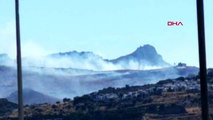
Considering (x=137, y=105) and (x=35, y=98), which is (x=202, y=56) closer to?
(x=137, y=105)

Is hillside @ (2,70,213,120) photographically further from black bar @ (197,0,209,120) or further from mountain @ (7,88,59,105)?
black bar @ (197,0,209,120)

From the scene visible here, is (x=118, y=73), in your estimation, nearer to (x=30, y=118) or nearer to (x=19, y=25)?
(x=30, y=118)

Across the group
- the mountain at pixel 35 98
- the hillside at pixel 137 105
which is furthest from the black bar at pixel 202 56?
the mountain at pixel 35 98

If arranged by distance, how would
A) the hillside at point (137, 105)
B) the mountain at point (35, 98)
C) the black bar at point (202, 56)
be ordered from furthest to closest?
the mountain at point (35, 98)
the hillside at point (137, 105)
the black bar at point (202, 56)

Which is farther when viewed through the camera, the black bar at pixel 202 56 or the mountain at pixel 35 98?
the mountain at pixel 35 98

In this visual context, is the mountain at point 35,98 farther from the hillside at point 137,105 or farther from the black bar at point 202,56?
the black bar at point 202,56

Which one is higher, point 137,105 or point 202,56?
point 202,56

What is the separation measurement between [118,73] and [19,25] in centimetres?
16953

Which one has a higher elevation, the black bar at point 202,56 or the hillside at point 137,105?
the black bar at point 202,56

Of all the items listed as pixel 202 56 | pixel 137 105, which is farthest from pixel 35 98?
pixel 202 56

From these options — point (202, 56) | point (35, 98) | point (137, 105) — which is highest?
point (202, 56)

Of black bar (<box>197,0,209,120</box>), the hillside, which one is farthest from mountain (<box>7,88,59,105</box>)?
black bar (<box>197,0,209,120</box>)

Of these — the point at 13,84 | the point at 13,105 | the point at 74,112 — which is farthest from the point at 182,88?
the point at 13,84

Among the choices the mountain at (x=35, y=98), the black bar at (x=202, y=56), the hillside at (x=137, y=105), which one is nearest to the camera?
the black bar at (x=202, y=56)
